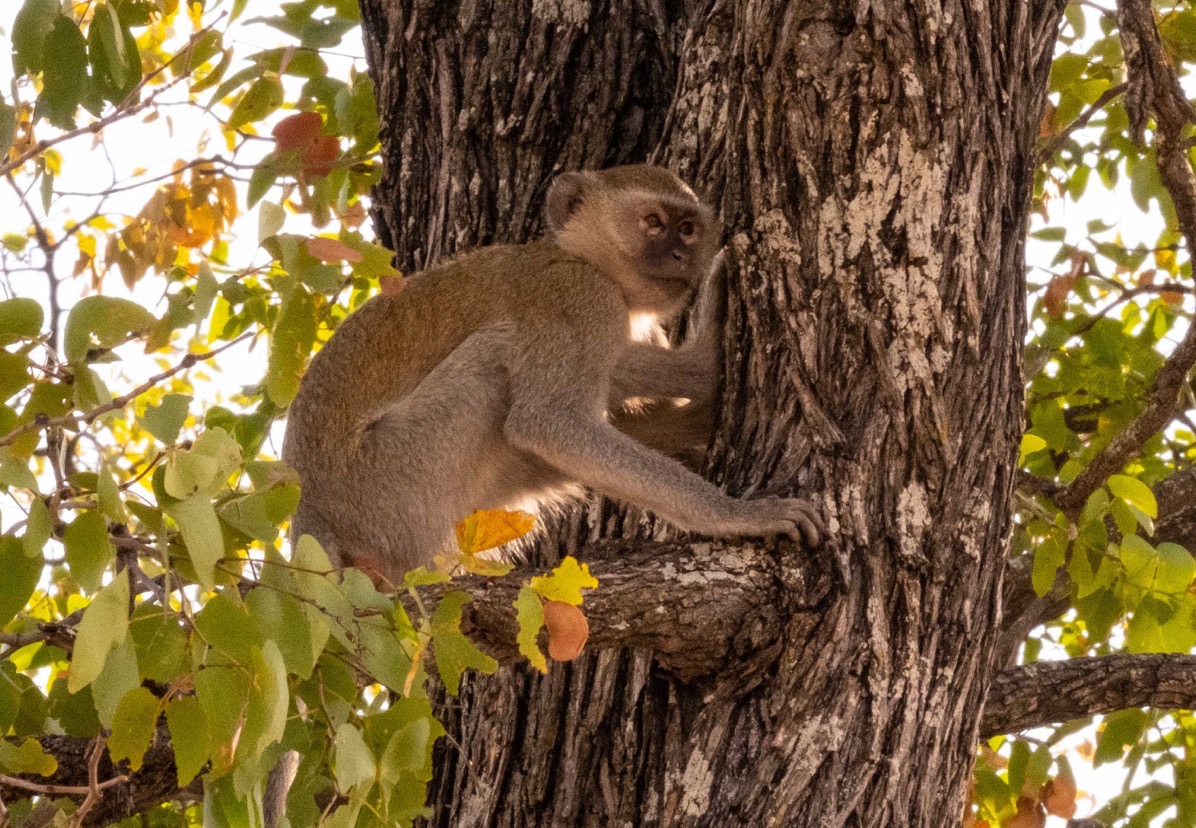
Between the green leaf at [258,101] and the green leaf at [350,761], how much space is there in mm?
2459

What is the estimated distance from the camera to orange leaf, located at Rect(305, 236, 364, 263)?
2396 millimetres

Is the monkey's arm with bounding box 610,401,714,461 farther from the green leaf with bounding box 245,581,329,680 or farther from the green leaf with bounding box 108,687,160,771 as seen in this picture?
the green leaf with bounding box 108,687,160,771

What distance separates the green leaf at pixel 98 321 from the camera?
2.27m

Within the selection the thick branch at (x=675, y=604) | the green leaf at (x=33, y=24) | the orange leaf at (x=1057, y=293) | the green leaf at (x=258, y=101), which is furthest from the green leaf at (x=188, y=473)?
the orange leaf at (x=1057, y=293)

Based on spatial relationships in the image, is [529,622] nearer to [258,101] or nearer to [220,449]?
[220,449]

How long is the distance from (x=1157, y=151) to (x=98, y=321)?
9.92ft

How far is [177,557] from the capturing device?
220 centimetres

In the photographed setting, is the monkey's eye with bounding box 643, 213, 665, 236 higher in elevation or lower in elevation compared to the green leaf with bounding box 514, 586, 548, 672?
higher

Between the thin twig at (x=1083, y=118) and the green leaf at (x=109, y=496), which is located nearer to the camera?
the green leaf at (x=109, y=496)

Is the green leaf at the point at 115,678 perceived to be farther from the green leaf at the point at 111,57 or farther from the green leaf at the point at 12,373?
the green leaf at the point at 111,57

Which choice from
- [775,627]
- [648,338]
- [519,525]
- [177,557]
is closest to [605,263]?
[648,338]

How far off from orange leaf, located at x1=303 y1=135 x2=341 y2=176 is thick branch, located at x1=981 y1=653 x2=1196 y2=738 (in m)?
2.43

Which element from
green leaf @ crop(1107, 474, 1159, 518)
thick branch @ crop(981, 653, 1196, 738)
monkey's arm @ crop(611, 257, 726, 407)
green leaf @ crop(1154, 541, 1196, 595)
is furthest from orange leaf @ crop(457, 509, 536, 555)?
green leaf @ crop(1154, 541, 1196, 595)

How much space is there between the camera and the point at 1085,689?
4145 millimetres
